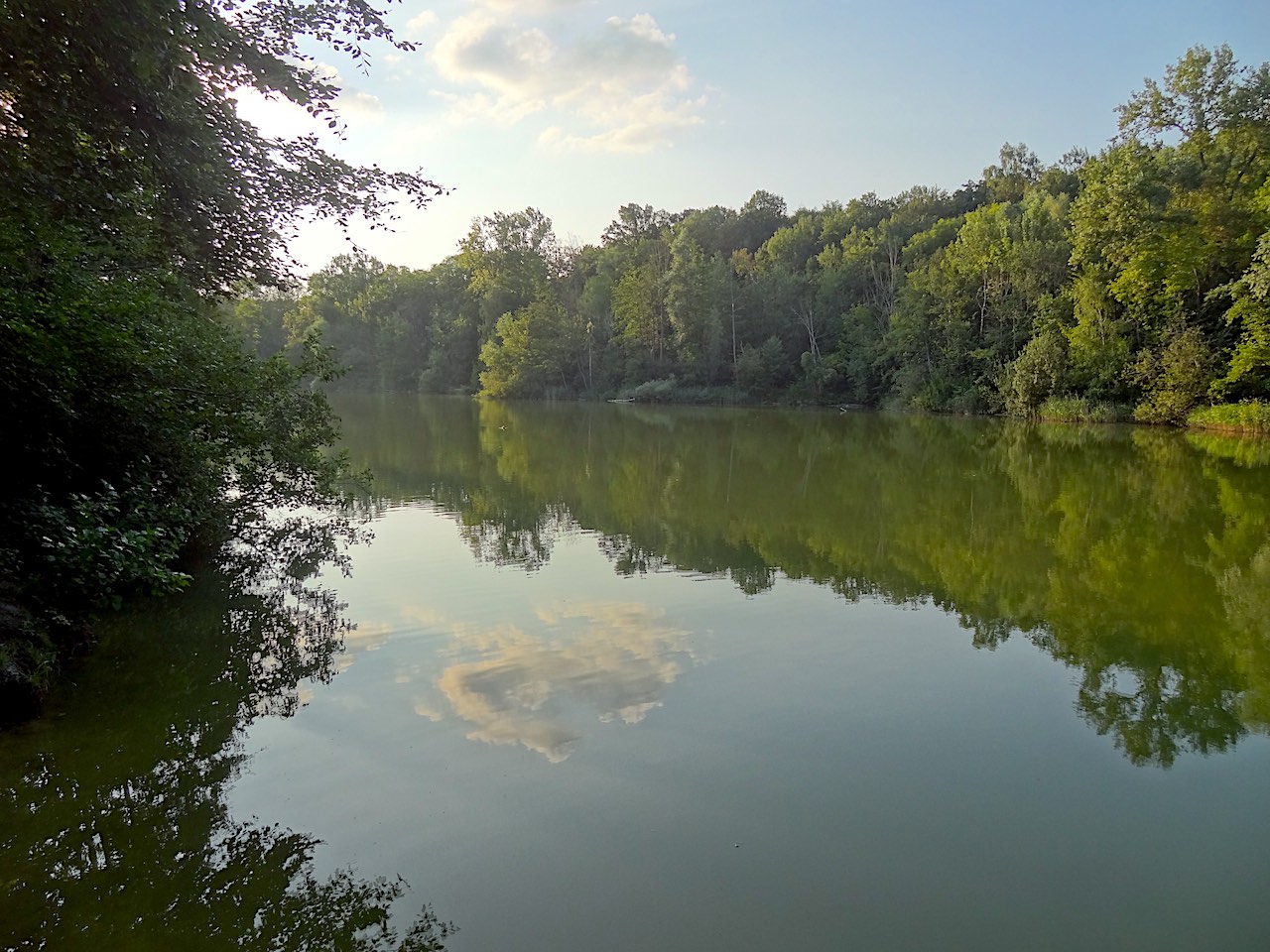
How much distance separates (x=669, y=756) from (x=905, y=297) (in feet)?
147

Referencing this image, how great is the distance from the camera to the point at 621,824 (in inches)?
169

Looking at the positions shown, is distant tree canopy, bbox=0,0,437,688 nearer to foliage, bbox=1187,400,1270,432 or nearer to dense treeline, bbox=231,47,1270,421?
dense treeline, bbox=231,47,1270,421

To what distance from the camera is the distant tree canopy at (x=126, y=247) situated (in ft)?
17.6

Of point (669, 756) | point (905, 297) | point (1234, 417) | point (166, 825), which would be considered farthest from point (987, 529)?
point (905, 297)

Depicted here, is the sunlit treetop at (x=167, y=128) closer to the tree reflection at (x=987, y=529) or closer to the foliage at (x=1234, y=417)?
the tree reflection at (x=987, y=529)

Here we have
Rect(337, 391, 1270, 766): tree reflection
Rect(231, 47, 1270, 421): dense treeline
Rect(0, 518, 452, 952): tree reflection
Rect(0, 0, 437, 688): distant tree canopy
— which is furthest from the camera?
Rect(231, 47, 1270, 421): dense treeline

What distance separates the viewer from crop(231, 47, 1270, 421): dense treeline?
30.2 meters

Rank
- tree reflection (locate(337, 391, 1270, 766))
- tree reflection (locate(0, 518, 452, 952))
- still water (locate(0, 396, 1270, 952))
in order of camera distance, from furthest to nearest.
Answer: tree reflection (locate(337, 391, 1270, 766)) → still water (locate(0, 396, 1270, 952)) → tree reflection (locate(0, 518, 452, 952))

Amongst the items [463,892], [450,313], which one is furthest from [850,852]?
[450,313]

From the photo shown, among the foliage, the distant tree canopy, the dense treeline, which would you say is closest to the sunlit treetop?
the distant tree canopy

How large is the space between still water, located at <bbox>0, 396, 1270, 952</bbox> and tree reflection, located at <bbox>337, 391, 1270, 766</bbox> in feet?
0.27

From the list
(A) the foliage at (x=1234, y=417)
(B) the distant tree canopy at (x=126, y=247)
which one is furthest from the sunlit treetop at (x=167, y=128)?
(A) the foliage at (x=1234, y=417)

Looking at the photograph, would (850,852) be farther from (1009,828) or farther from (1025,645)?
(1025,645)

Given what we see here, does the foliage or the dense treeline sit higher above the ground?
the dense treeline
